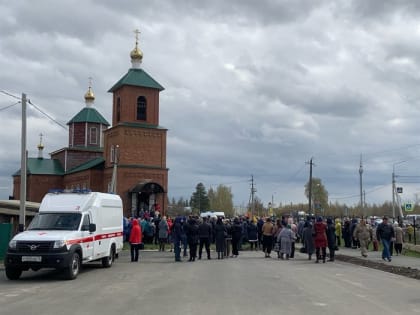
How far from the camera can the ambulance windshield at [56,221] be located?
15.9 metres

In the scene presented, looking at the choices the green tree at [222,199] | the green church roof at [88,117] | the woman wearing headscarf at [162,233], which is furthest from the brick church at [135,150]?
the green tree at [222,199]

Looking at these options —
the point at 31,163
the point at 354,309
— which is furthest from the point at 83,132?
the point at 354,309

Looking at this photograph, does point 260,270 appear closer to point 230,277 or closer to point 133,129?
point 230,277

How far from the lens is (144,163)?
53.2 m

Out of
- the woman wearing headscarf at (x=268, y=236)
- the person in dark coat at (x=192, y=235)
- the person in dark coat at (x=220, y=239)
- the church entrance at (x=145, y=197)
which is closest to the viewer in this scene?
the person in dark coat at (x=192, y=235)

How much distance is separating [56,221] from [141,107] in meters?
39.9

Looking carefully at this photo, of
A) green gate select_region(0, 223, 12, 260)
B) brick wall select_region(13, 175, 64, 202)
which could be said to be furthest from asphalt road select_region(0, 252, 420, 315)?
brick wall select_region(13, 175, 64, 202)

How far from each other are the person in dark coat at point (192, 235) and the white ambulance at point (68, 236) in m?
3.28

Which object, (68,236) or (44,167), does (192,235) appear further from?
(44,167)

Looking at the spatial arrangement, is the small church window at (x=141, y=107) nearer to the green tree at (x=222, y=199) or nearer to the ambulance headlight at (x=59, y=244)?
the ambulance headlight at (x=59, y=244)

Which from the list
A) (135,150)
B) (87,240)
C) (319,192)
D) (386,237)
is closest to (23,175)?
(87,240)

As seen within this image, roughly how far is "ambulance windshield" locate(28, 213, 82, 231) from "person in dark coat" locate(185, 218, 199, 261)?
6.51 meters

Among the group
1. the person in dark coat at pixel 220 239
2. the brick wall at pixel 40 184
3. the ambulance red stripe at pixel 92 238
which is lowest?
the person in dark coat at pixel 220 239

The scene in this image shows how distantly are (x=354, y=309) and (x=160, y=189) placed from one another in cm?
4169
